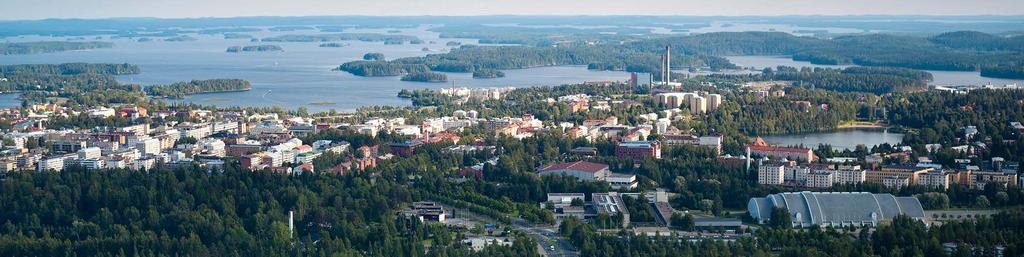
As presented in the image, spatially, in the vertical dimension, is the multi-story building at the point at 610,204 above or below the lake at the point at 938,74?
above

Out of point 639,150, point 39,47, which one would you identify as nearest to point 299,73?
point 39,47

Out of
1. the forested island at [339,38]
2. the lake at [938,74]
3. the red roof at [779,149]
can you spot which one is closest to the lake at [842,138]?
the red roof at [779,149]

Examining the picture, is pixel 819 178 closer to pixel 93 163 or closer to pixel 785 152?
pixel 785 152

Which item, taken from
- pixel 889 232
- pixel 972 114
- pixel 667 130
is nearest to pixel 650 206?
pixel 889 232

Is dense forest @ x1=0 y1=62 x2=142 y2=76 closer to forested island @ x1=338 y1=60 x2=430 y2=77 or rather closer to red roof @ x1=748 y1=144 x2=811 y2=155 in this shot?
forested island @ x1=338 y1=60 x2=430 y2=77

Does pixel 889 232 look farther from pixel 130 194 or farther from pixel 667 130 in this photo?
pixel 667 130

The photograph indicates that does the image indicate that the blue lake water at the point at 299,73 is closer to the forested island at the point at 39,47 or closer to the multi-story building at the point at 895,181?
the forested island at the point at 39,47
